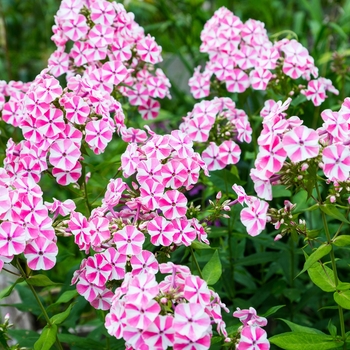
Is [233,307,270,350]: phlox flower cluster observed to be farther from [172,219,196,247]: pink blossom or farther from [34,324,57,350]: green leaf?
[34,324,57,350]: green leaf

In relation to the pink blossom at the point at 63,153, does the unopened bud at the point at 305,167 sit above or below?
below

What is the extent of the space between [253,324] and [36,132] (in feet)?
1.99

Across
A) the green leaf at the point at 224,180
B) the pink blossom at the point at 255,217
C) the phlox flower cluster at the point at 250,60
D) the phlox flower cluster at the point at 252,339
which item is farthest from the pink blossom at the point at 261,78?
the phlox flower cluster at the point at 252,339

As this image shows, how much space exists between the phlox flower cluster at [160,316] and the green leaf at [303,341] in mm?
316

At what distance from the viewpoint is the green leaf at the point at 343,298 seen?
126 centimetres

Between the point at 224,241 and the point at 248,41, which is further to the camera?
the point at 224,241

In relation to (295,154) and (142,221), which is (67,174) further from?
(295,154)

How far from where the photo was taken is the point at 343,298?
1271 millimetres

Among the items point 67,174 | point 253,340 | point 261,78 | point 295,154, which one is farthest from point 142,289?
point 261,78

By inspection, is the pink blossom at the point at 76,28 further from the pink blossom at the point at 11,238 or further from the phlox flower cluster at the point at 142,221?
the pink blossom at the point at 11,238

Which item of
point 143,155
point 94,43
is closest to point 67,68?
point 94,43

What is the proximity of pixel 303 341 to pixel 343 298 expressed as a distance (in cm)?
13

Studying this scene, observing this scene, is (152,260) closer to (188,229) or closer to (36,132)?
(188,229)

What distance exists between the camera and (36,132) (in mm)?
1353
